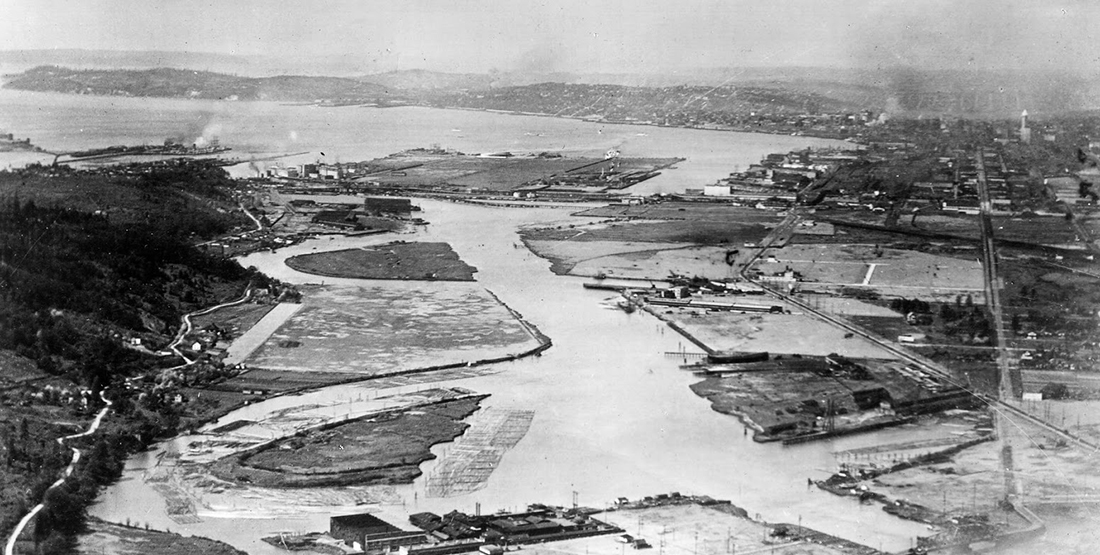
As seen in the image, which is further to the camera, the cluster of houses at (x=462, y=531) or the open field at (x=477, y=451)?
the open field at (x=477, y=451)

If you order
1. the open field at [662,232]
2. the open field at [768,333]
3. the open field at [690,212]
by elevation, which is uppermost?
the open field at [690,212]

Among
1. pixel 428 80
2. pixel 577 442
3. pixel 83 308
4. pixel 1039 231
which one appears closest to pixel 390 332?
pixel 83 308

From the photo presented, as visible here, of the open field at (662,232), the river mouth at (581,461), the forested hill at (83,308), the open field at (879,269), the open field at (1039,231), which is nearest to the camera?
the river mouth at (581,461)

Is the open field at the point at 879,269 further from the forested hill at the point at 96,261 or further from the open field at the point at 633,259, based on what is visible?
the forested hill at the point at 96,261

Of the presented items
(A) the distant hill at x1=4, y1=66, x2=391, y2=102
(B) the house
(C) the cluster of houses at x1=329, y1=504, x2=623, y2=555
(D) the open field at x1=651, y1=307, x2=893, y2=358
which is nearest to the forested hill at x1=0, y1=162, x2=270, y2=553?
(B) the house

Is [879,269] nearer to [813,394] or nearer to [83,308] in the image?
[813,394]

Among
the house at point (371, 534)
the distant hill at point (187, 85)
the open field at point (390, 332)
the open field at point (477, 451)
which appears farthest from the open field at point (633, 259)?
the distant hill at point (187, 85)

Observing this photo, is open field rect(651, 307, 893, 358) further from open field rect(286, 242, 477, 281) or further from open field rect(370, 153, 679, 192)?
open field rect(370, 153, 679, 192)
